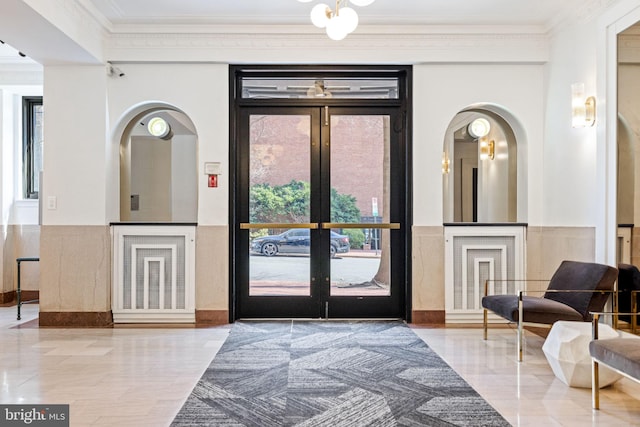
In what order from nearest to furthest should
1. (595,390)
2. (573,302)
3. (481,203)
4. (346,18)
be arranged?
(595,390)
(346,18)
(573,302)
(481,203)

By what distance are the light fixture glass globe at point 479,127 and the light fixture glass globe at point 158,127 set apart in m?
3.24

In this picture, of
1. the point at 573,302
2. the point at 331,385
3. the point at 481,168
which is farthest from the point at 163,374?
the point at 481,168

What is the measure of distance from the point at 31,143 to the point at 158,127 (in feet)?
8.26

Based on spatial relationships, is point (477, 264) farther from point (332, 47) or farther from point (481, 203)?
point (332, 47)

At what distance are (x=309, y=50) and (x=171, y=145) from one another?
1.79 meters

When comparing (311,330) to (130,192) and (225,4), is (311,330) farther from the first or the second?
(225,4)

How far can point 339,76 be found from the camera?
5.83 meters

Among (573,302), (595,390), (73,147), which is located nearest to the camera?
(595,390)

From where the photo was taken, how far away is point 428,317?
5.68 metres

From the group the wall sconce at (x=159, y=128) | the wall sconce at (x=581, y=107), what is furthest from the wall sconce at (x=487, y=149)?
the wall sconce at (x=159, y=128)

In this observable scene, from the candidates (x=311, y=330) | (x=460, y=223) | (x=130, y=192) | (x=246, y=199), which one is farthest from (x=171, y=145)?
(x=460, y=223)

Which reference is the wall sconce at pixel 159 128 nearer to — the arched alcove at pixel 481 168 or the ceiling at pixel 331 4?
the ceiling at pixel 331 4

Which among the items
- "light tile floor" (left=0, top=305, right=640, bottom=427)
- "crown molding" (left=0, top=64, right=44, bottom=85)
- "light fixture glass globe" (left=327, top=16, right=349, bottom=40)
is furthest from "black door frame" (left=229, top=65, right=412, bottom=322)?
"crown molding" (left=0, top=64, right=44, bottom=85)

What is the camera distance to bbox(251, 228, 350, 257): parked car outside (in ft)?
19.2
